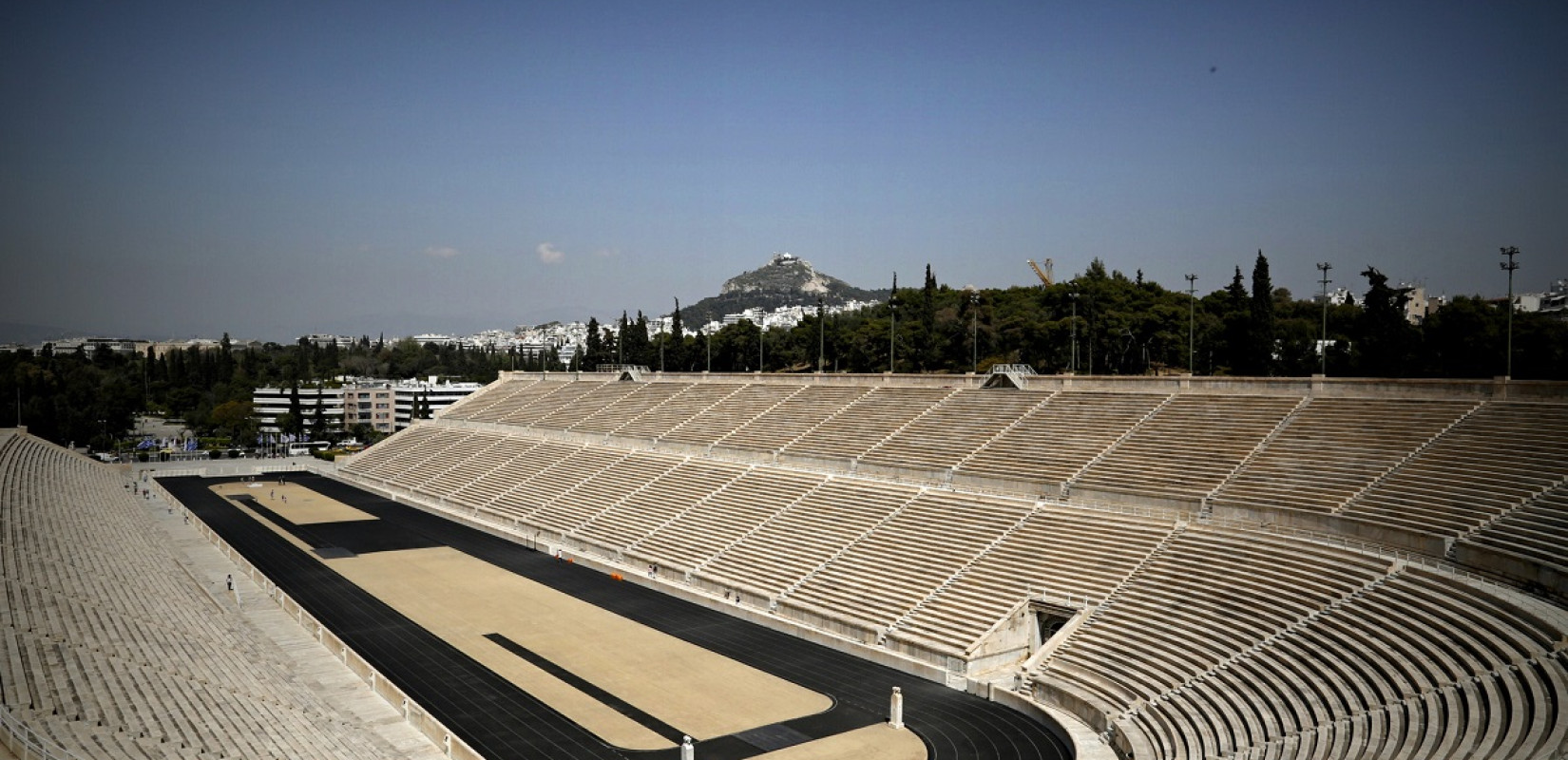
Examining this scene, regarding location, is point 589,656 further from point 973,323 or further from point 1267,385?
point 973,323

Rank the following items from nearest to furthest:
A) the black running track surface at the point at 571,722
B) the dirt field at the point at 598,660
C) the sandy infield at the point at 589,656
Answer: the black running track surface at the point at 571,722 → the dirt field at the point at 598,660 → the sandy infield at the point at 589,656

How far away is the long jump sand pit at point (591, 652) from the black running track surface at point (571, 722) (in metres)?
0.50

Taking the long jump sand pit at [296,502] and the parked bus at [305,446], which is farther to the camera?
the parked bus at [305,446]

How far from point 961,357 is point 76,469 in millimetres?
55067

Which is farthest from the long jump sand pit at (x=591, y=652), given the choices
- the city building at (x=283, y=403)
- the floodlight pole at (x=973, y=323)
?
the city building at (x=283, y=403)

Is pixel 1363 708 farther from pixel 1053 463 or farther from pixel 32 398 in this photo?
pixel 32 398

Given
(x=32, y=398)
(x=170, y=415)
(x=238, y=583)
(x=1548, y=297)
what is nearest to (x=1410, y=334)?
(x=238, y=583)

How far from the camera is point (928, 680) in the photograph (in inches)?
982

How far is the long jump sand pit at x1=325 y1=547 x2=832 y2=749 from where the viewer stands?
887 inches

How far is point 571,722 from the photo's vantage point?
2198cm

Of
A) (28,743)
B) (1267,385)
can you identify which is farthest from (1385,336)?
(28,743)

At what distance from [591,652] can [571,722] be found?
5173 millimetres

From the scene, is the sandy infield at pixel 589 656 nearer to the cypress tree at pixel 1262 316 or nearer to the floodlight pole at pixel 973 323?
the cypress tree at pixel 1262 316

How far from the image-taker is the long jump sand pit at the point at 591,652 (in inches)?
887
